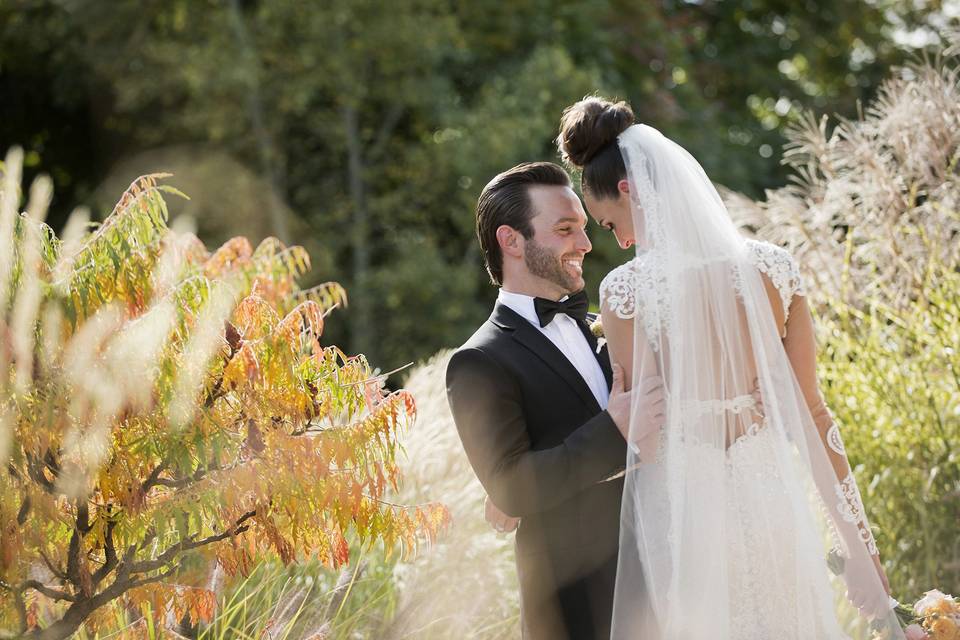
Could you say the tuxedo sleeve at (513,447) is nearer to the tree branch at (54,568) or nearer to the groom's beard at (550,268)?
the groom's beard at (550,268)

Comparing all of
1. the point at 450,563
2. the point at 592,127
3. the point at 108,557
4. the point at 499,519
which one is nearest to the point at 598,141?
the point at 592,127

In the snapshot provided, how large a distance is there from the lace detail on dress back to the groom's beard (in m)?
0.55

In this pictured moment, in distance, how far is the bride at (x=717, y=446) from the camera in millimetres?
2883

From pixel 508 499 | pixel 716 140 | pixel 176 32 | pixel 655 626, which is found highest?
pixel 176 32

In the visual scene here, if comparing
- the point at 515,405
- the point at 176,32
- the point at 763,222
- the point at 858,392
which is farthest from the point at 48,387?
the point at 176,32

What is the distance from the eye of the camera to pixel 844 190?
6652 mm

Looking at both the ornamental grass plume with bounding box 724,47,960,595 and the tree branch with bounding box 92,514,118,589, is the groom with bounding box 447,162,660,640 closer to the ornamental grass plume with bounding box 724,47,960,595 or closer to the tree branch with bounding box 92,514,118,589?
the tree branch with bounding box 92,514,118,589

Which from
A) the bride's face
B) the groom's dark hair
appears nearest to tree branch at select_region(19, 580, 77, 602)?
the groom's dark hair

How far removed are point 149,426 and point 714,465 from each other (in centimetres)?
177

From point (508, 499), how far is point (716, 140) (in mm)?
13690

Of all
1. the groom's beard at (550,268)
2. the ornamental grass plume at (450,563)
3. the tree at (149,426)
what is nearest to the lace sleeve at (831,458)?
the groom's beard at (550,268)

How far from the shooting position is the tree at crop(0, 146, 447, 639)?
3.26m

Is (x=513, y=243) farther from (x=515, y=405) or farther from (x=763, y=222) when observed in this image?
(x=763, y=222)

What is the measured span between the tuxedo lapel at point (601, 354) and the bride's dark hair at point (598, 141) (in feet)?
2.22
